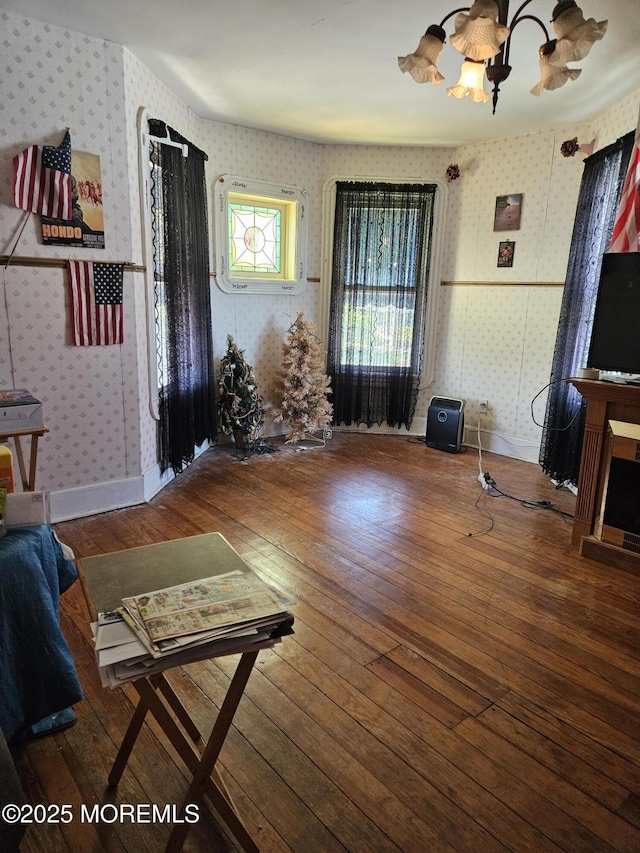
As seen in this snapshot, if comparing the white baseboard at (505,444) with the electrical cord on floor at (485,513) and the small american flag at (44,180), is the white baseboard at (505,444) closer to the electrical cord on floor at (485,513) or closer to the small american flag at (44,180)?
the electrical cord on floor at (485,513)

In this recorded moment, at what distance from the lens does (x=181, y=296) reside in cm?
406

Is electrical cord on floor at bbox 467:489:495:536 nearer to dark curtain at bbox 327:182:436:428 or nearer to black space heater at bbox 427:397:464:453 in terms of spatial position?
black space heater at bbox 427:397:464:453

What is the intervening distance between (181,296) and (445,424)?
8.64 feet

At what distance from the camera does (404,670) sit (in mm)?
2123

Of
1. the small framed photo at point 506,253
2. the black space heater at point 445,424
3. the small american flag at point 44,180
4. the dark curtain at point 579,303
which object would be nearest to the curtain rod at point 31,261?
the small american flag at point 44,180

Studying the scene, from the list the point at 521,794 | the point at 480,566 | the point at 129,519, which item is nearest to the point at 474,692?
the point at 521,794

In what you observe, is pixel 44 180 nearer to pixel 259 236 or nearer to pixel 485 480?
pixel 259 236

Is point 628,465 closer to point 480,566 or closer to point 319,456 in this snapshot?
point 480,566

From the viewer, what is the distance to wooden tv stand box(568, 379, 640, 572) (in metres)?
2.89

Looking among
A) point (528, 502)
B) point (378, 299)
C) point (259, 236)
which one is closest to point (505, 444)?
point (528, 502)

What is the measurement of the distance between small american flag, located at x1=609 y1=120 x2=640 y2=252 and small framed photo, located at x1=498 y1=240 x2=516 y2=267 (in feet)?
4.82

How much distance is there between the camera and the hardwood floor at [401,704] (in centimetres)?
151

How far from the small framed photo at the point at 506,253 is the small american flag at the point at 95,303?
131 inches

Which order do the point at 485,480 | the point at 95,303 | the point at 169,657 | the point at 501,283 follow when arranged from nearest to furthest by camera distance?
the point at 169,657 → the point at 95,303 → the point at 485,480 → the point at 501,283
